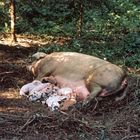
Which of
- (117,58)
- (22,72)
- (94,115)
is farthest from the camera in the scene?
(117,58)

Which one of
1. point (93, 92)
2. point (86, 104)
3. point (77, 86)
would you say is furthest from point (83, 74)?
point (86, 104)

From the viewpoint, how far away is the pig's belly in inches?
318

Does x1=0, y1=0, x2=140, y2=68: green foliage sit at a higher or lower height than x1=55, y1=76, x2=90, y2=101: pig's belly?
lower

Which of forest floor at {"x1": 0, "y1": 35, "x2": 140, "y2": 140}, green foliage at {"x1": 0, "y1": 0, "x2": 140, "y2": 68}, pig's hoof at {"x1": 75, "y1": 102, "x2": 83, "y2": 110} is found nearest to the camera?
forest floor at {"x1": 0, "y1": 35, "x2": 140, "y2": 140}

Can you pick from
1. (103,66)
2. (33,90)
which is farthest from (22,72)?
(103,66)

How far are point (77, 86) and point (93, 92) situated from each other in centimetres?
43

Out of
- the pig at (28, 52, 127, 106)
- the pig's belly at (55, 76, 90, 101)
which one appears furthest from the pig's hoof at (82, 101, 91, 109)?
the pig's belly at (55, 76, 90, 101)

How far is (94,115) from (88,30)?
6.48m

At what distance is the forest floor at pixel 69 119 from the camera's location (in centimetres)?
646

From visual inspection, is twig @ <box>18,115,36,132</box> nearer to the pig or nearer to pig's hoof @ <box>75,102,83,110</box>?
pig's hoof @ <box>75,102,83,110</box>

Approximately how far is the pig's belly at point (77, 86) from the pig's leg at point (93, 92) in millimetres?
139

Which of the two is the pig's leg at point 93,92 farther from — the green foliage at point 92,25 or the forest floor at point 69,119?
the green foliage at point 92,25

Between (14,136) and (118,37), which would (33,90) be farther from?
(118,37)

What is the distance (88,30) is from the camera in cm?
1355
